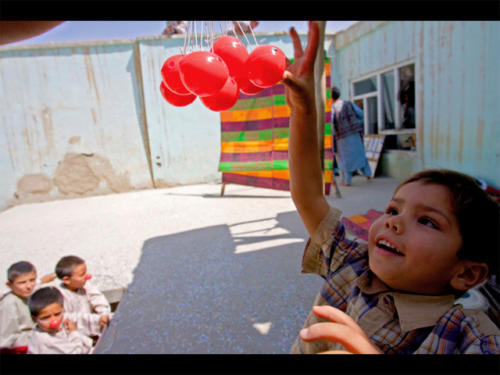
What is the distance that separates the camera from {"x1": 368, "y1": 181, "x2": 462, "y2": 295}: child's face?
0.74 m

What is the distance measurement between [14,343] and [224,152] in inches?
146

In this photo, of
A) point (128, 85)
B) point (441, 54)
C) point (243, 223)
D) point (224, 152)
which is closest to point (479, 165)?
point (441, 54)

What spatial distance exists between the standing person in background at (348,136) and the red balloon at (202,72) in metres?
5.21

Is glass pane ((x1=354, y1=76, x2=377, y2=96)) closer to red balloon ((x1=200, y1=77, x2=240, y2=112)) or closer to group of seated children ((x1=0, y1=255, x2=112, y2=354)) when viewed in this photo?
group of seated children ((x1=0, y1=255, x2=112, y2=354))

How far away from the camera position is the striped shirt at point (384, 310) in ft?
2.22

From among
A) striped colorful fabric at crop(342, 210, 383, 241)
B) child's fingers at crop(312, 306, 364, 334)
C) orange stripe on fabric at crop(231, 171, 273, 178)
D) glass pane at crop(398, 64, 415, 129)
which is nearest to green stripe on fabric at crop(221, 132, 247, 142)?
orange stripe on fabric at crop(231, 171, 273, 178)

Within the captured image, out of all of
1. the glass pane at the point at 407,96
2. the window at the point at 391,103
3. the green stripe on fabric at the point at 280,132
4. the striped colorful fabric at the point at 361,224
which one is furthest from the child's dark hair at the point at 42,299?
the glass pane at the point at 407,96

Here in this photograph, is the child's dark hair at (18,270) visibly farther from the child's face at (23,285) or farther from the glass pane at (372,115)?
the glass pane at (372,115)

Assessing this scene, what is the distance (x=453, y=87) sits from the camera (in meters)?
4.72

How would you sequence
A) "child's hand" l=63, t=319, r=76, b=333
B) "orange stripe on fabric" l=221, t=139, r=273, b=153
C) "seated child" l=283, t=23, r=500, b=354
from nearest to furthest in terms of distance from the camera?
1. "seated child" l=283, t=23, r=500, b=354
2. "child's hand" l=63, t=319, r=76, b=333
3. "orange stripe on fabric" l=221, t=139, r=273, b=153

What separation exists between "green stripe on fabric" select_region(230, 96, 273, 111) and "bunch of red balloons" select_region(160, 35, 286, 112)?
149 inches

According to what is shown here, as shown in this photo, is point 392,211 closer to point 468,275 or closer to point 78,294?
point 468,275

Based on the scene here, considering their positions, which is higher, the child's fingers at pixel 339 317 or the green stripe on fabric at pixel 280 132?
the green stripe on fabric at pixel 280 132

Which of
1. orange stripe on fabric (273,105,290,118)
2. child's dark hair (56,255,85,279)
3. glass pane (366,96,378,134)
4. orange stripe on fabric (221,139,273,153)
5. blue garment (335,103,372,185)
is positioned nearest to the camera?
child's dark hair (56,255,85,279)
